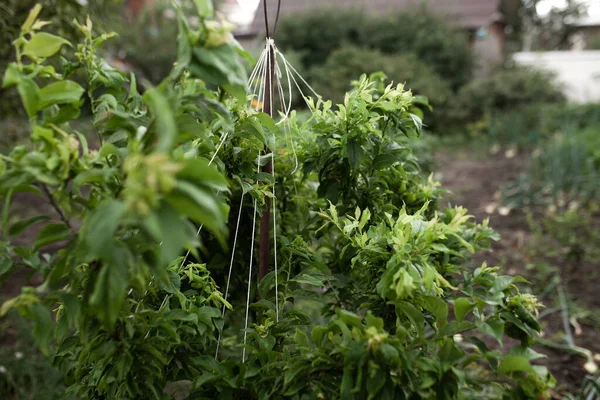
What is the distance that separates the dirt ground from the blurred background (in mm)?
11

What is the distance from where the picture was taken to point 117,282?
2.13ft

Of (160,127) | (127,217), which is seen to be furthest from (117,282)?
(160,127)

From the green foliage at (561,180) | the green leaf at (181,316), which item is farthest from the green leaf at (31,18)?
the green foliage at (561,180)

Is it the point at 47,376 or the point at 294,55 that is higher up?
the point at 294,55

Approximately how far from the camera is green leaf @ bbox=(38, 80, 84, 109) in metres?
0.78

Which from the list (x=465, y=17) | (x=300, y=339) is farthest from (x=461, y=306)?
(x=465, y=17)

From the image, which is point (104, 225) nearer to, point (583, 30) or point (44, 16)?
point (44, 16)

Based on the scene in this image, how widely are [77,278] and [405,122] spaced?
88cm

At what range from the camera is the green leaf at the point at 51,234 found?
783 mm

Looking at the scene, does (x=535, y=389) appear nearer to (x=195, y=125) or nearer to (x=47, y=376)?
(x=195, y=125)

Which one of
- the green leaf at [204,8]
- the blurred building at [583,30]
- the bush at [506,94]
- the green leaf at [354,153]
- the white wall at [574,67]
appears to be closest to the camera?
the green leaf at [204,8]

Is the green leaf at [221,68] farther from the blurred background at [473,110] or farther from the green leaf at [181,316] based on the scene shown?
the green leaf at [181,316]

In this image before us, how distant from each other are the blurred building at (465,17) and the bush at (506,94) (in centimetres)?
156

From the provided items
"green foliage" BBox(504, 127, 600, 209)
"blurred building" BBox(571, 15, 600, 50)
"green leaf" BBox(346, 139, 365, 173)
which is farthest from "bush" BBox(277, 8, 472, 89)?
"blurred building" BBox(571, 15, 600, 50)
